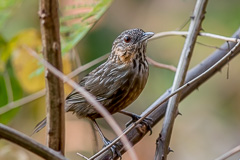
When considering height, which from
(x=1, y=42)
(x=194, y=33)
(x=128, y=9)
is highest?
(x=194, y=33)

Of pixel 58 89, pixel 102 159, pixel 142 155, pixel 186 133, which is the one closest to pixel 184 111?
pixel 186 133

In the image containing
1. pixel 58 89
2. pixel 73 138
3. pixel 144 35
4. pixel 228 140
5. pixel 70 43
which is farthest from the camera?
Result: pixel 228 140

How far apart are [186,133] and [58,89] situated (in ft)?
16.2

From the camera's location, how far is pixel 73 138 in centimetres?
599

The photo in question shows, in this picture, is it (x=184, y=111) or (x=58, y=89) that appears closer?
(x=58, y=89)

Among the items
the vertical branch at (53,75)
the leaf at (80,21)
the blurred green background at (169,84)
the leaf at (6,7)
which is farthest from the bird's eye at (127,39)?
the vertical branch at (53,75)

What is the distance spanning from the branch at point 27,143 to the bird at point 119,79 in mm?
1888

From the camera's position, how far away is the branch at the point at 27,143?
164cm

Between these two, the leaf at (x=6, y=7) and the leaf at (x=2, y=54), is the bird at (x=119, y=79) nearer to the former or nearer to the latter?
the leaf at (x=2, y=54)

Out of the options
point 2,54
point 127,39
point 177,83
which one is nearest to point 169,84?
point 127,39

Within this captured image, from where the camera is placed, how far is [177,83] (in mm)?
2732

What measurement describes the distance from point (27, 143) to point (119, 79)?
1993 millimetres

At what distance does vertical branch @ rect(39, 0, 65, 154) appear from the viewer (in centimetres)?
166

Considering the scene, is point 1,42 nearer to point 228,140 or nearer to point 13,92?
point 13,92
